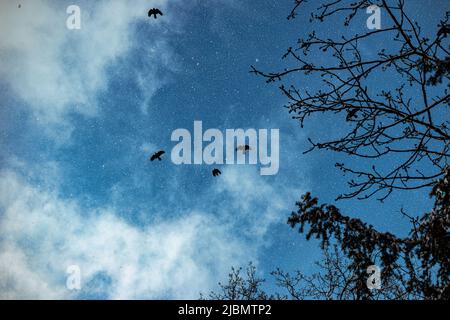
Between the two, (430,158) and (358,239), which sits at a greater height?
(430,158)

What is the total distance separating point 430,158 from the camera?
188 inches

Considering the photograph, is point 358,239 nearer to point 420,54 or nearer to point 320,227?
point 320,227

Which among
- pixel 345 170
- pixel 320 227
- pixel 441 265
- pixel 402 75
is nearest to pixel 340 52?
pixel 402 75
